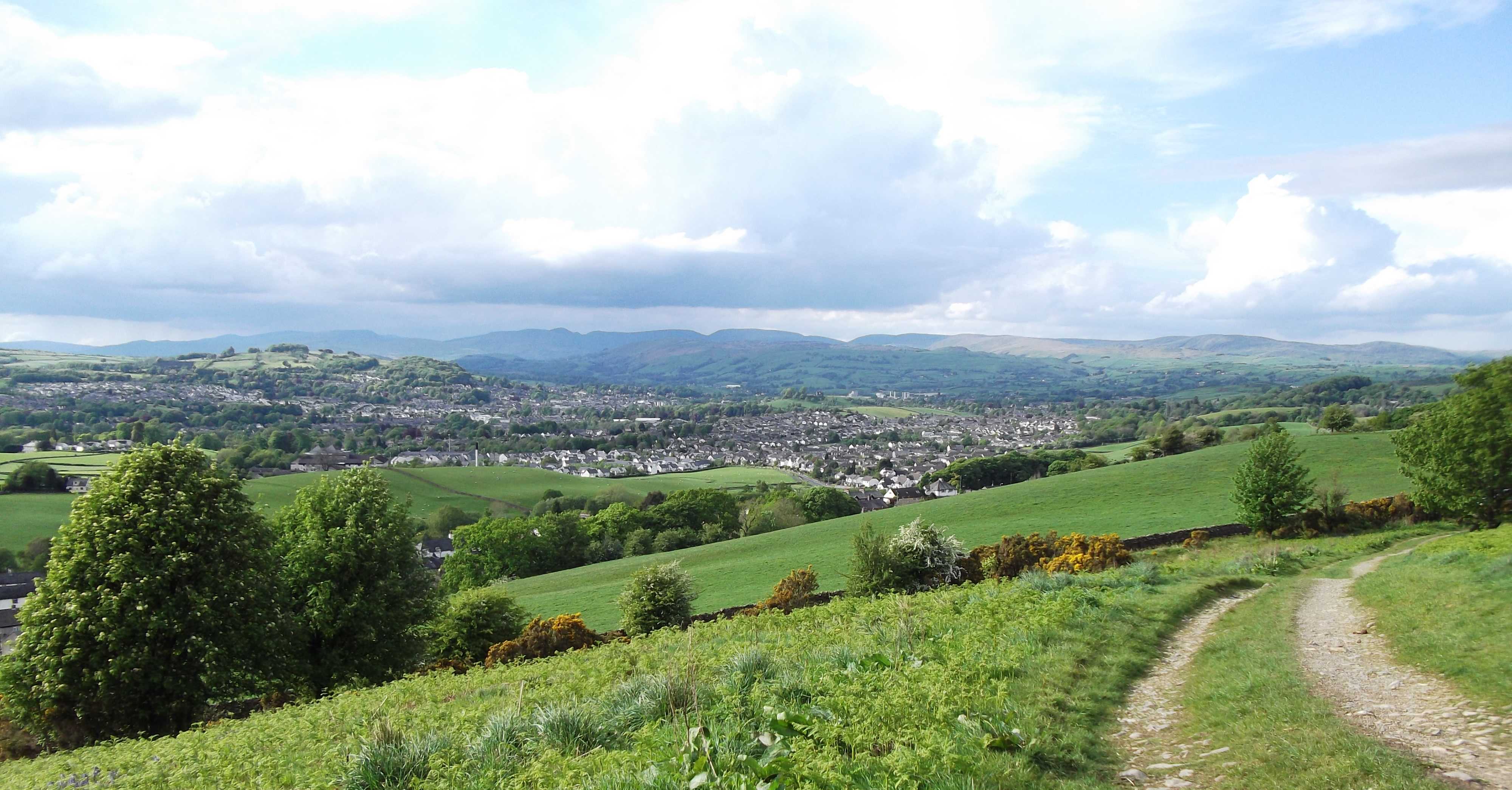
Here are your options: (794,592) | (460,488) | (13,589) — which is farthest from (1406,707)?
(460,488)

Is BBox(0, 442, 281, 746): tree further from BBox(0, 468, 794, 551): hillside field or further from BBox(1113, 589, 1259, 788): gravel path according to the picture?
BBox(0, 468, 794, 551): hillside field

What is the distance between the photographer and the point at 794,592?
2739 cm

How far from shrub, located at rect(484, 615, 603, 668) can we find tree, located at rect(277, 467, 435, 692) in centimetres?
315

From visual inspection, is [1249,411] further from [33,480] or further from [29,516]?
[33,480]

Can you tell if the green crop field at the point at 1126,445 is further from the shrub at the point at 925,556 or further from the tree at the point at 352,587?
the tree at the point at 352,587

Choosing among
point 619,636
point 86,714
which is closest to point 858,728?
point 619,636

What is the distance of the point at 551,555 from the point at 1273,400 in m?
197

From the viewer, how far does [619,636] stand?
25.6 m

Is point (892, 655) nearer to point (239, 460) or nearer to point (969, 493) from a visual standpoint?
point (969, 493)

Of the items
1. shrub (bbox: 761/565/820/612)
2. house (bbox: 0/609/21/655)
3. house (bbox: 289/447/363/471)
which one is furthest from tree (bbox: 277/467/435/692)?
house (bbox: 289/447/363/471)

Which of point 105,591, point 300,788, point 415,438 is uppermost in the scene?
point 300,788

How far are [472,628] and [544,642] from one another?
214 inches

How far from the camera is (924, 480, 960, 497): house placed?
350ft

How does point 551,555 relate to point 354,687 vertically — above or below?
below
